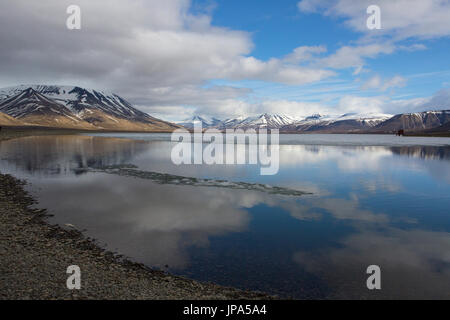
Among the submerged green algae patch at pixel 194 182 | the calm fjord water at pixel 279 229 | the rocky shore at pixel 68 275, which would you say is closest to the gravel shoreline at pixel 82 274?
the rocky shore at pixel 68 275

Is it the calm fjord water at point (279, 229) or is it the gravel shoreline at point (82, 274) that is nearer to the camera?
the gravel shoreline at point (82, 274)

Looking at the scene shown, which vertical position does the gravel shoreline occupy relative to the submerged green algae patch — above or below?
below

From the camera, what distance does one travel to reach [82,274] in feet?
35.0

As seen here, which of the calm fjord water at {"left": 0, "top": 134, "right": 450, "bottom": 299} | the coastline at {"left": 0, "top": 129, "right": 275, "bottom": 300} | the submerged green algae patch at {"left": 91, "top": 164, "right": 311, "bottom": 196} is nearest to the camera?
the coastline at {"left": 0, "top": 129, "right": 275, "bottom": 300}

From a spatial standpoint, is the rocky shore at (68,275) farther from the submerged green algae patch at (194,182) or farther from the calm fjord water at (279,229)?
the submerged green algae patch at (194,182)

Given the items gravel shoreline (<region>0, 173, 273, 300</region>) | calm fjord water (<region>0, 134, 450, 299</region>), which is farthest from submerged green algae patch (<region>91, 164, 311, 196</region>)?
gravel shoreline (<region>0, 173, 273, 300</region>)

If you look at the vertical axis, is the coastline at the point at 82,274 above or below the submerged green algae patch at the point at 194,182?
below

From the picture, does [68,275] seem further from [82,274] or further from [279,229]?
[279,229]

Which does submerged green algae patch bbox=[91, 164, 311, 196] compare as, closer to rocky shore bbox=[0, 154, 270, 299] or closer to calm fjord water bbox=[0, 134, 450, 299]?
calm fjord water bbox=[0, 134, 450, 299]

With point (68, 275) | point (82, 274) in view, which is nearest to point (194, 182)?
point (82, 274)

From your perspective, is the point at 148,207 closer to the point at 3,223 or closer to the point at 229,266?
the point at 3,223

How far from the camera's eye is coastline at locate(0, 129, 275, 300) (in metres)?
9.37

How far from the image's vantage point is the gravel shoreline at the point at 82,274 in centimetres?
938

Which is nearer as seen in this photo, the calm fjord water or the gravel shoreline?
the gravel shoreline
